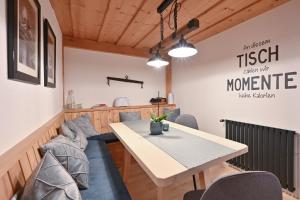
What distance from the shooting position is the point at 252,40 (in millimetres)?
2502

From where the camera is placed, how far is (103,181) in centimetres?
141

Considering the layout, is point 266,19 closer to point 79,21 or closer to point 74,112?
point 79,21

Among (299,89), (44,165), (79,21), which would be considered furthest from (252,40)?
(44,165)

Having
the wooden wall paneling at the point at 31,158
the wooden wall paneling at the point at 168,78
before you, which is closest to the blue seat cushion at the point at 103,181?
the wooden wall paneling at the point at 31,158

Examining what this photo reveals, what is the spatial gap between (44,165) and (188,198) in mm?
928

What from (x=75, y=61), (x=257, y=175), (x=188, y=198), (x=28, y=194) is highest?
(x=75, y=61)

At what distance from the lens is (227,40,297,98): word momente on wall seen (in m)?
2.16

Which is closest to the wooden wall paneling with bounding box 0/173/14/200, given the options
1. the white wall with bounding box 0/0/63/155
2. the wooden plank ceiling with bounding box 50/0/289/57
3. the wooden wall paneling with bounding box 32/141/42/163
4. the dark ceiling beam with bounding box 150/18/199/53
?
the white wall with bounding box 0/0/63/155

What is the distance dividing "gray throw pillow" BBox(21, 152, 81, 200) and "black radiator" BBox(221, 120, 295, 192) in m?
2.27

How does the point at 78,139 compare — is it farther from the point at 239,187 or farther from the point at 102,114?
the point at 239,187

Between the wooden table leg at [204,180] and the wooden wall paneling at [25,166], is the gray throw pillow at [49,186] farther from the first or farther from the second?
the wooden table leg at [204,180]

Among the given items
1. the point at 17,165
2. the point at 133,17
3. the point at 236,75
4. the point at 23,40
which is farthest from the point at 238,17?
the point at 17,165

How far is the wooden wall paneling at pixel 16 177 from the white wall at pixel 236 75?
8.57 ft

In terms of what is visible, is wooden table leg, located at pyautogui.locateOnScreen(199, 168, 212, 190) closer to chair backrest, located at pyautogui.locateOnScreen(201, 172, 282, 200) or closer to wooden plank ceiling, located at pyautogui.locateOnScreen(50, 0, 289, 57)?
chair backrest, located at pyautogui.locateOnScreen(201, 172, 282, 200)
